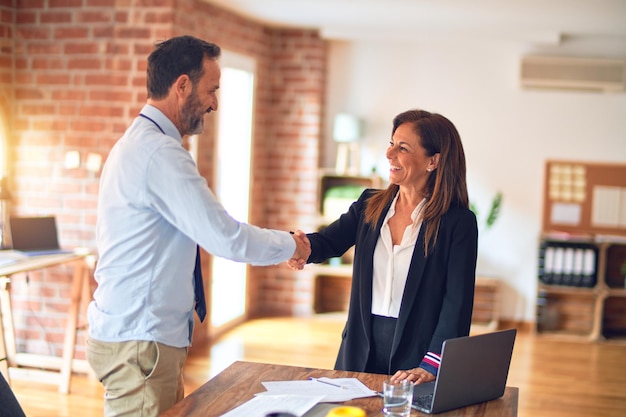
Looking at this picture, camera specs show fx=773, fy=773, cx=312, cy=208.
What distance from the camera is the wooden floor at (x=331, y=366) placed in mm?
4586

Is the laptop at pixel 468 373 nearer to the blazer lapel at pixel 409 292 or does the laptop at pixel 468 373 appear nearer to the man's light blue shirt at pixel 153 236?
the blazer lapel at pixel 409 292

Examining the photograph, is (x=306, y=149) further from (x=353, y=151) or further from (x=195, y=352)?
(x=195, y=352)

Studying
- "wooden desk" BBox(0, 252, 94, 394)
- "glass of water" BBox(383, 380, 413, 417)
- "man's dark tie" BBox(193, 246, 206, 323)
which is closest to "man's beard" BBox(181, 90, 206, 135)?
"man's dark tie" BBox(193, 246, 206, 323)

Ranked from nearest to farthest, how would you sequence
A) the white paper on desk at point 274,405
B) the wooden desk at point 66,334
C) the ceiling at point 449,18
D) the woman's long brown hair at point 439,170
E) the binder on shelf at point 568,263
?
the white paper on desk at point 274,405 → the woman's long brown hair at point 439,170 → the wooden desk at point 66,334 → the ceiling at point 449,18 → the binder on shelf at point 568,263

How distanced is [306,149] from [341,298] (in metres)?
1.47

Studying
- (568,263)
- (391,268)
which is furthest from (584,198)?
(391,268)

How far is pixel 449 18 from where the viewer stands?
593 cm

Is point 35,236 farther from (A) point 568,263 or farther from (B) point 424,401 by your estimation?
(A) point 568,263

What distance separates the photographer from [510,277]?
23.2ft

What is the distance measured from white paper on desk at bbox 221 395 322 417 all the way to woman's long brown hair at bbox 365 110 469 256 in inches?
29.2

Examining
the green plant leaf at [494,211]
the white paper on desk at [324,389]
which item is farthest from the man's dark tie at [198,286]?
the green plant leaf at [494,211]

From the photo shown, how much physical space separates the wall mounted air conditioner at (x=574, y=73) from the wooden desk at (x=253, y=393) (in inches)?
202

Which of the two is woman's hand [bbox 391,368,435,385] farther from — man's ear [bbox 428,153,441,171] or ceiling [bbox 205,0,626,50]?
ceiling [bbox 205,0,626,50]

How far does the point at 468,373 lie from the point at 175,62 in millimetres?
1118
